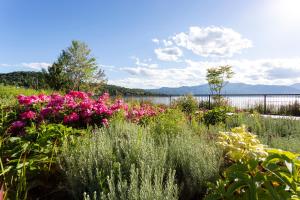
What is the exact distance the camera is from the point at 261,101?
55.6 ft

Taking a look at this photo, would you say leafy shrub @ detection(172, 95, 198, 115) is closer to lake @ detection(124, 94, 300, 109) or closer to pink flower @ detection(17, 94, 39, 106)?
lake @ detection(124, 94, 300, 109)

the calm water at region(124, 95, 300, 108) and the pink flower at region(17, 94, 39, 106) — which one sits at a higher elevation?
the pink flower at region(17, 94, 39, 106)

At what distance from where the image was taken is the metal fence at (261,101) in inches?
607

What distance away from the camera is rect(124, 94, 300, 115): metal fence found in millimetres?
15414

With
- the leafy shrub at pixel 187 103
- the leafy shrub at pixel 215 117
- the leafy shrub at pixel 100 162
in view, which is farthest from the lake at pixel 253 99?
the leafy shrub at pixel 100 162

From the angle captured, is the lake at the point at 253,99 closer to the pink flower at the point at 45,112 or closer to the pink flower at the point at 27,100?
the pink flower at the point at 27,100

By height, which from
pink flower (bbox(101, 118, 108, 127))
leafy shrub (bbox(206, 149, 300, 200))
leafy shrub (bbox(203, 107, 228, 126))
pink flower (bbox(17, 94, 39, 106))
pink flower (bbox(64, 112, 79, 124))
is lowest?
leafy shrub (bbox(203, 107, 228, 126))

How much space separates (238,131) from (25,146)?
225 centimetres

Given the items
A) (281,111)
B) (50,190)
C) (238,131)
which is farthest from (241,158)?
(281,111)

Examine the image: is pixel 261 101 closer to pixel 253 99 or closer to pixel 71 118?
pixel 253 99

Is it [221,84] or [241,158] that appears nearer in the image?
Result: [241,158]

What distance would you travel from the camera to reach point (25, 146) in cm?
295

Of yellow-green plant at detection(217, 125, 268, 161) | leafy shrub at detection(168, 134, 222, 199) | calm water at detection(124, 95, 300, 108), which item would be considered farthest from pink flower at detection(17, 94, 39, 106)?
calm water at detection(124, 95, 300, 108)

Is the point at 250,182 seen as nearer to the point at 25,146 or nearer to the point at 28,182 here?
the point at 28,182
